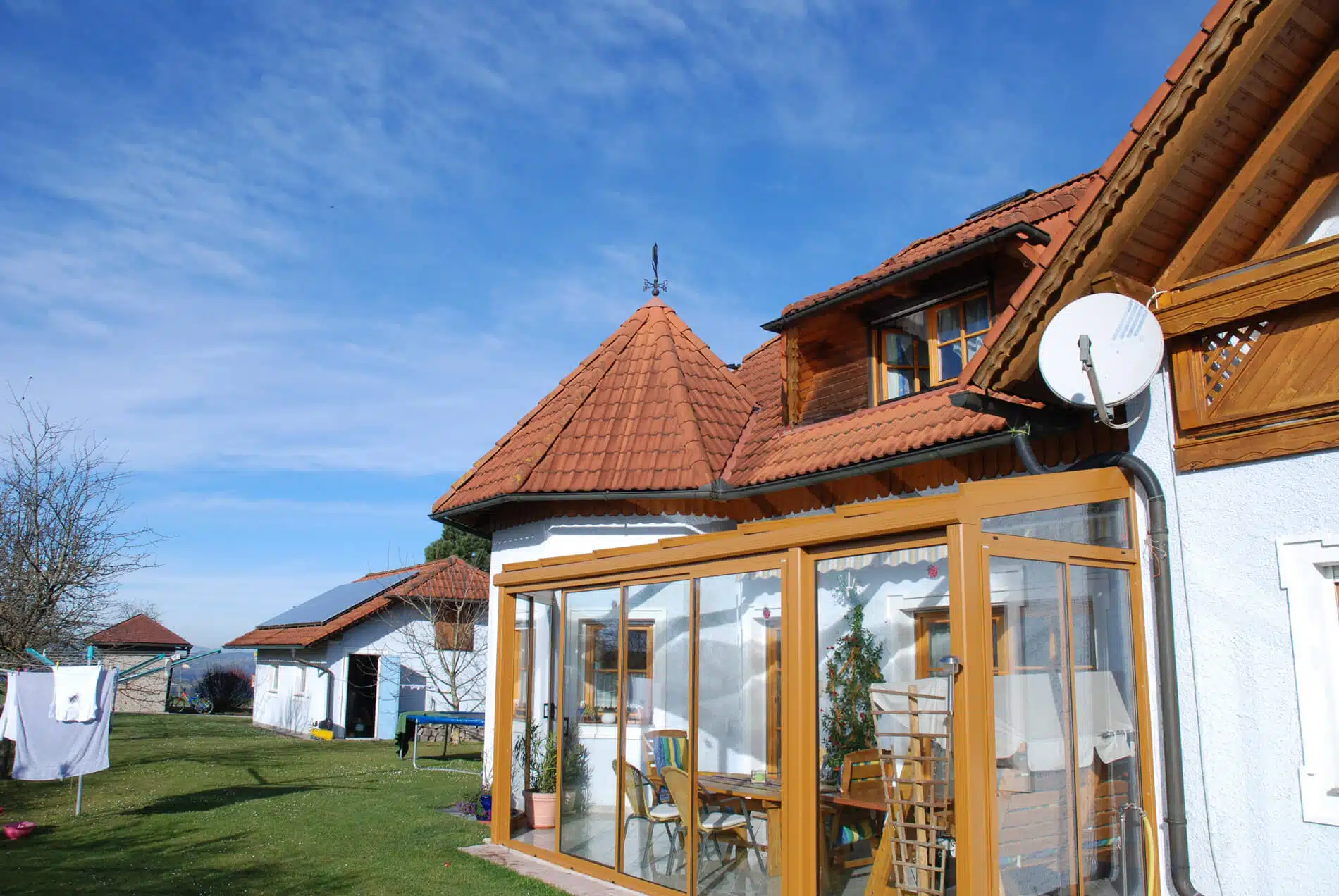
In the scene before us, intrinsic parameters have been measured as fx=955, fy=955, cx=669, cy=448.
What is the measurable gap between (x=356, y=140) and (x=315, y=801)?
9.70 m

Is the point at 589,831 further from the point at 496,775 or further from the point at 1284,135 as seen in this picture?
the point at 1284,135

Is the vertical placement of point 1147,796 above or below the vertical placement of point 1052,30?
below

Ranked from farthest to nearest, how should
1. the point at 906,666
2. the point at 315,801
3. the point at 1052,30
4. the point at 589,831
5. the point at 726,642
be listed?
1. the point at 315,801
2. the point at 1052,30
3. the point at 589,831
4. the point at 726,642
5. the point at 906,666

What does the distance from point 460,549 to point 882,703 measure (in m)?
36.4

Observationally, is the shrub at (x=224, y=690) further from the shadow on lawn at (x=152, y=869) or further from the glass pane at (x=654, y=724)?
the glass pane at (x=654, y=724)

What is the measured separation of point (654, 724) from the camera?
8.27 metres

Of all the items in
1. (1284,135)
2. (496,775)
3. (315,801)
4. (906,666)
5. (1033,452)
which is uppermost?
(1284,135)

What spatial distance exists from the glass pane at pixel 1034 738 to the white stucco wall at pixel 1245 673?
80cm

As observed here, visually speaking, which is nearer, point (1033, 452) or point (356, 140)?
point (1033, 452)

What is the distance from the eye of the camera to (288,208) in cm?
1255

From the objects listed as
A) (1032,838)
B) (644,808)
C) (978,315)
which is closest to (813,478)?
(978,315)

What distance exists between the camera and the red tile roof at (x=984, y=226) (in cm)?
952

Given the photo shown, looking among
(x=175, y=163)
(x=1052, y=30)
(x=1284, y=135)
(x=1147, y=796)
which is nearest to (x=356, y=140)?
(x=175, y=163)

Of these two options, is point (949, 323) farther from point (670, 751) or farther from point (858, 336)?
point (670, 751)
